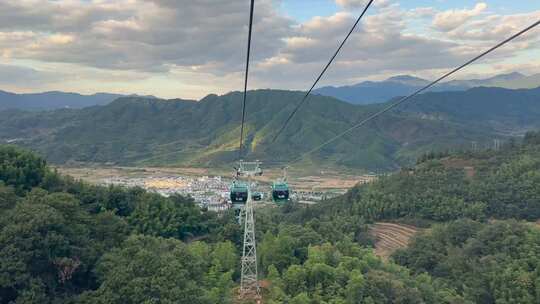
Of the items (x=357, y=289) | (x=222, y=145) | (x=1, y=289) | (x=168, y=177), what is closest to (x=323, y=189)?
(x=168, y=177)

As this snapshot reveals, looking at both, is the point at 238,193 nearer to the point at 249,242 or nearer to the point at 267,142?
the point at 249,242

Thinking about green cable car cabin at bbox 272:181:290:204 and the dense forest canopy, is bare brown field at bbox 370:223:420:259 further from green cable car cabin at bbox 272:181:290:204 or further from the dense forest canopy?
green cable car cabin at bbox 272:181:290:204

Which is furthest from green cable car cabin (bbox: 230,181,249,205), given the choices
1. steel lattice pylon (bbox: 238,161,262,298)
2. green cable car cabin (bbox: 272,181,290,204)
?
green cable car cabin (bbox: 272,181,290,204)

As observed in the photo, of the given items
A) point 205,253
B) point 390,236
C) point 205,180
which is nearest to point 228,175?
point 205,180

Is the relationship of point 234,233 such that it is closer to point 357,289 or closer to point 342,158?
point 357,289

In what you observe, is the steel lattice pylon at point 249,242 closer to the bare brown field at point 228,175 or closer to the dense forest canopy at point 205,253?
the dense forest canopy at point 205,253

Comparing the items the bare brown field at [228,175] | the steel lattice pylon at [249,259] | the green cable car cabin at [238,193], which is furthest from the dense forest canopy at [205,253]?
the bare brown field at [228,175]
